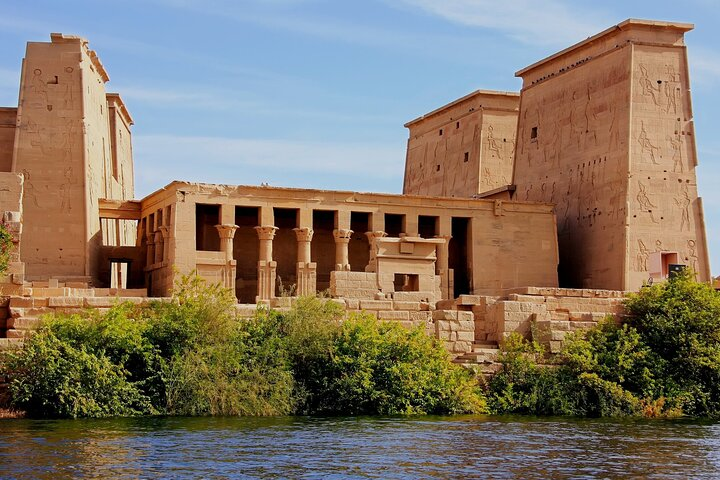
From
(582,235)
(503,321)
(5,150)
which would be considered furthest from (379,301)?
(5,150)

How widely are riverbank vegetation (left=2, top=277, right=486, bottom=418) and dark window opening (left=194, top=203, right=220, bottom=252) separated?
15492 mm

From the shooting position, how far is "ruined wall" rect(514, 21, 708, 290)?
120 feet

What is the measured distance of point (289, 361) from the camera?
23.7 metres

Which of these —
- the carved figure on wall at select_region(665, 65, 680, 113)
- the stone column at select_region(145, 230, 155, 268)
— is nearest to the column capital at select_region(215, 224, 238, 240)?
the stone column at select_region(145, 230, 155, 268)

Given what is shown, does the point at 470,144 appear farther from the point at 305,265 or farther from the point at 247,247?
the point at 305,265

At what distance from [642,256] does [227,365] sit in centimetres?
1688

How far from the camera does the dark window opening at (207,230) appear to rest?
131ft

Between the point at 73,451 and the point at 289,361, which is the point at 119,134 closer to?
the point at 289,361

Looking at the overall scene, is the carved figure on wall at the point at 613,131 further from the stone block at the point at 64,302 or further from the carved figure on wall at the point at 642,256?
the stone block at the point at 64,302

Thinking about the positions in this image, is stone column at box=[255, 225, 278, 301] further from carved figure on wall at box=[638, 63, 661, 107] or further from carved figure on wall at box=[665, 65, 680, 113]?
carved figure on wall at box=[665, 65, 680, 113]

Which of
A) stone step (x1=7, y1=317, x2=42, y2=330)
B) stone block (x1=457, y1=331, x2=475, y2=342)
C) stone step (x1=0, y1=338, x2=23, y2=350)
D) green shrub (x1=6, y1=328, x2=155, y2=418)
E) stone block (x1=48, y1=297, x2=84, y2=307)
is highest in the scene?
stone block (x1=48, y1=297, x2=84, y2=307)

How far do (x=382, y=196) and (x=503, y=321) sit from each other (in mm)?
12378

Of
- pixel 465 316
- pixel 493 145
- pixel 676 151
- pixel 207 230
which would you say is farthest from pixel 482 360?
pixel 493 145

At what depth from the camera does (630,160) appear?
3653 cm
